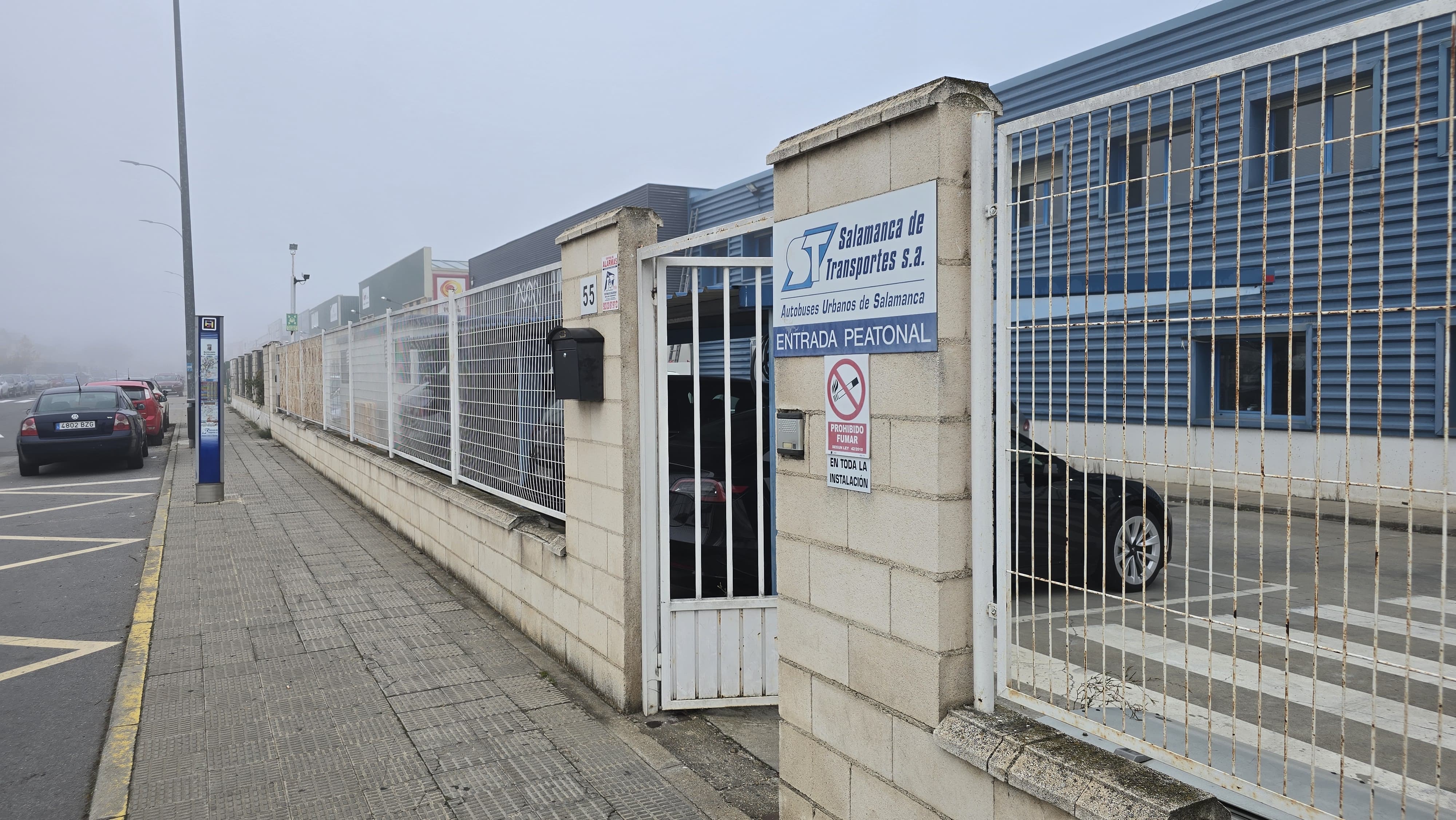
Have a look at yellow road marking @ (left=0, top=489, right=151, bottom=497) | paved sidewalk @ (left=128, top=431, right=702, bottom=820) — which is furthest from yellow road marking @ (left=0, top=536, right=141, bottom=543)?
yellow road marking @ (left=0, top=489, right=151, bottom=497)

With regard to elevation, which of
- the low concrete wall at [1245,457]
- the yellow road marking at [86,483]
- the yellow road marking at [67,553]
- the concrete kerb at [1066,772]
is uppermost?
the low concrete wall at [1245,457]

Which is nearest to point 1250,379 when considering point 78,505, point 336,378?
point 336,378

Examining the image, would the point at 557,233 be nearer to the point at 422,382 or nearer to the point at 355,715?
the point at 422,382

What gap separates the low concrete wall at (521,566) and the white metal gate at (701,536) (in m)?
0.25

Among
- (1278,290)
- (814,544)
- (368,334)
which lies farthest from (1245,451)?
(368,334)

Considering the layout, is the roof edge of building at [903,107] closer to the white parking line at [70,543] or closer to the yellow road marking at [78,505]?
the white parking line at [70,543]

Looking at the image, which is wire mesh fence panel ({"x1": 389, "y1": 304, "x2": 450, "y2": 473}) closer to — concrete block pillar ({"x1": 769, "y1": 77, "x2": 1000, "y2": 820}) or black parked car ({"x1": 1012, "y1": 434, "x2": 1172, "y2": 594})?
concrete block pillar ({"x1": 769, "y1": 77, "x2": 1000, "y2": 820})

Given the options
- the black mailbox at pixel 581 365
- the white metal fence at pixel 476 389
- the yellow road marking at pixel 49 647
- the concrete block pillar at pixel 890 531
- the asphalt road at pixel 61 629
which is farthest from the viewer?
the white metal fence at pixel 476 389

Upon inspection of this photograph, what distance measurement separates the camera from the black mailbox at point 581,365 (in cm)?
518

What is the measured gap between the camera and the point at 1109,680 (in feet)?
10.4

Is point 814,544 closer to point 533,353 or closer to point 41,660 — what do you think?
point 533,353

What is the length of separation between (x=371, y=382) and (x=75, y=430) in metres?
8.32

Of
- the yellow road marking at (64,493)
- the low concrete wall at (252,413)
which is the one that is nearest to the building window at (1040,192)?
the yellow road marking at (64,493)

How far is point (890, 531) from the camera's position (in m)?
3.06
